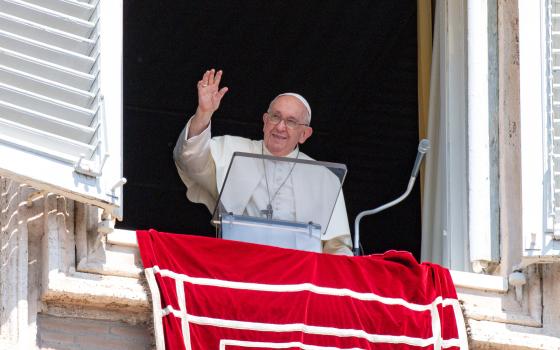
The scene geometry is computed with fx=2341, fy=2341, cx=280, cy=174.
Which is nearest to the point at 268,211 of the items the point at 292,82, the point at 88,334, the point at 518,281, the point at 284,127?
the point at 284,127

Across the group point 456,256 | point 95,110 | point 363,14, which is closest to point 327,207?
point 456,256

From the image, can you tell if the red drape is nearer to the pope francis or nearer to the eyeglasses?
the pope francis

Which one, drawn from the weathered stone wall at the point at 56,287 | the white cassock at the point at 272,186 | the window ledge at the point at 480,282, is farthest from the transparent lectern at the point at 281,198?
the weathered stone wall at the point at 56,287

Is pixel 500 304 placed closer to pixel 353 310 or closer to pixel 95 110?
pixel 353 310

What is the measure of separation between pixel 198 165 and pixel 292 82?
2.49 meters

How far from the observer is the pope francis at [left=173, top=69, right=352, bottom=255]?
846 centimetres

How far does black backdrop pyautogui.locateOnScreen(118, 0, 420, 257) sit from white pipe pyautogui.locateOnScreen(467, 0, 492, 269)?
1797mm

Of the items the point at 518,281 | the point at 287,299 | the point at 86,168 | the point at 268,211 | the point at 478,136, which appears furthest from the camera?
the point at 478,136

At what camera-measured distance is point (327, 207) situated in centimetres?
846

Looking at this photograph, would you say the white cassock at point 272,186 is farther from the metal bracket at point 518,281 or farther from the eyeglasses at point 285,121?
the metal bracket at point 518,281

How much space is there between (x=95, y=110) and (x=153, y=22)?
129 inches

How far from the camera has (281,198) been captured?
8.50 m

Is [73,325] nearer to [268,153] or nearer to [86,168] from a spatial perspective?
[86,168]

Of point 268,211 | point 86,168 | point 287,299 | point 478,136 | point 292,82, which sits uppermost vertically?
point 292,82
